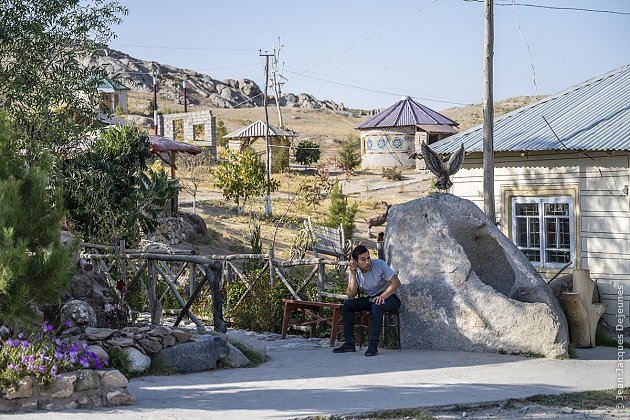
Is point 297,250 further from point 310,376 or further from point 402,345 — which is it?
point 310,376

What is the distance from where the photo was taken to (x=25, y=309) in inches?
312

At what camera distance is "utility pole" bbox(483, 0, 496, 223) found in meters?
14.9

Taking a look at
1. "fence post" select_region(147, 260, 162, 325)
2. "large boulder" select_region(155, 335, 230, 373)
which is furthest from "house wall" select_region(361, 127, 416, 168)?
"large boulder" select_region(155, 335, 230, 373)

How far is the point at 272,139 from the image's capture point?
5222cm

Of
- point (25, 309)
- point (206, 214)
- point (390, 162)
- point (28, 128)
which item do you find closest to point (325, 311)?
point (28, 128)

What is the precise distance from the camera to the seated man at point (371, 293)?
1129cm

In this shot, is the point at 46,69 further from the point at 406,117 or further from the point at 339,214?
the point at 406,117

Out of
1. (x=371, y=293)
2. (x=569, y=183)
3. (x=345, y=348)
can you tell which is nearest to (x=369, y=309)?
(x=371, y=293)

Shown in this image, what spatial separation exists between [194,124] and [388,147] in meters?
11.2

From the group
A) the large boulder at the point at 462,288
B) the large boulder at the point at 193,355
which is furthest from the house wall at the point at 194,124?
the large boulder at the point at 193,355

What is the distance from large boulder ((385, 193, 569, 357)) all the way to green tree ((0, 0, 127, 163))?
4.67 m

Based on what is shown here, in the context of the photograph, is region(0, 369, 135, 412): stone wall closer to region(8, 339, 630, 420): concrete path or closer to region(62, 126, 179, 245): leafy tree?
region(8, 339, 630, 420): concrete path

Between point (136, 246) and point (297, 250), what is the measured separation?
431cm

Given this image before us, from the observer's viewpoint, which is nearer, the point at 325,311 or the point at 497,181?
the point at 325,311
